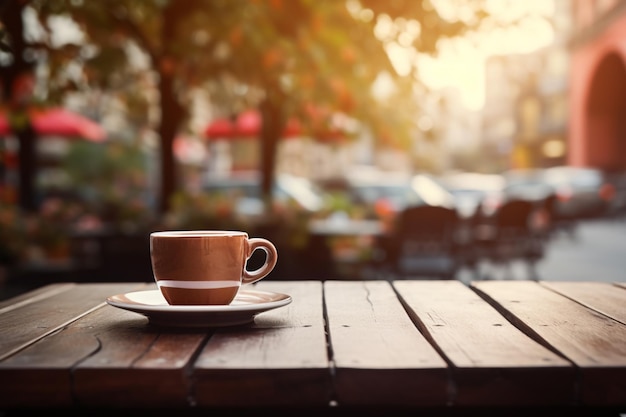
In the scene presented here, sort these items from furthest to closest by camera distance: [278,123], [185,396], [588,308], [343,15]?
[278,123] → [343,15] → [588,308] → [185,396]

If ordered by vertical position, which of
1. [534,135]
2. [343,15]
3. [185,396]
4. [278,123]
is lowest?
[185,396]

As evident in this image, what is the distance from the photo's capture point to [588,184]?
23.3 metres

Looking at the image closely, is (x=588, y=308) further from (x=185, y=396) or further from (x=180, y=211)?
(x=180, y=211)

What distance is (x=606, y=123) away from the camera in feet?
106

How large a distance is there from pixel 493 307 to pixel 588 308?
0.78 feet

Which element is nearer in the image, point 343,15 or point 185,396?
point 185,396

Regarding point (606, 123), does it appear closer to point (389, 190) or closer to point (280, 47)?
point (389, 190)

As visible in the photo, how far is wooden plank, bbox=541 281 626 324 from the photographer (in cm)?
207

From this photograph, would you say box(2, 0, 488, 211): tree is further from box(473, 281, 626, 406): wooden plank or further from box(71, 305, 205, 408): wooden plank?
box(71, 305, 205, 408): wooden plank

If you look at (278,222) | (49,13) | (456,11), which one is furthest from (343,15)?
(49,13)

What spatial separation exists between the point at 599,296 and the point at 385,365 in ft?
3.93

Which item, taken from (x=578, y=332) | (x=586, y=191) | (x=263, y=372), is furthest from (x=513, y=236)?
(x=586, y=191)

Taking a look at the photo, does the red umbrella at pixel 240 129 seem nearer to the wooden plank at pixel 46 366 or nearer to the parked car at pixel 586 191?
the parked car at pixel 586 191

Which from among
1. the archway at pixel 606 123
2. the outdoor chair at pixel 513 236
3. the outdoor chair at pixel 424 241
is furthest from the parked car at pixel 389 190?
the archway at pixel 606 123
